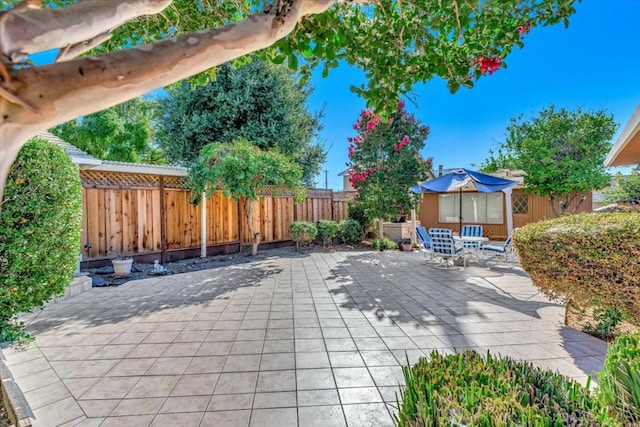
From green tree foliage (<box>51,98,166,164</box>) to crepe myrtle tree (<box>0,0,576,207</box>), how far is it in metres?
12.8

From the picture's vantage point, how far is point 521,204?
45.1 feet

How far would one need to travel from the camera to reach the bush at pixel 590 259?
2.98m

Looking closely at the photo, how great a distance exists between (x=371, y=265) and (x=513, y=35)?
5.76 meters

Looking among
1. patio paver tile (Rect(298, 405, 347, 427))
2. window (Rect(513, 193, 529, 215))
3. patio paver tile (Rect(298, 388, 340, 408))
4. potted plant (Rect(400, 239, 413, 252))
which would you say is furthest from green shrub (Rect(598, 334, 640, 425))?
window (Rect(513, 193, 529, 215))

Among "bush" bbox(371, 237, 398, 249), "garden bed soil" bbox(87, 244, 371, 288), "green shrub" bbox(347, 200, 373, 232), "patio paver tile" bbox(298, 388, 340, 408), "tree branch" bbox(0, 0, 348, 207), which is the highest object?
"tree branch" bbox(0, 0, 348, 207)

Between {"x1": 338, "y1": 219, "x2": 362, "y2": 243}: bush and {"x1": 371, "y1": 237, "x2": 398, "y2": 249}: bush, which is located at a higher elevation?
{"x1": 338, "y1": 219, "x2": 362, "y2": 243}: bush

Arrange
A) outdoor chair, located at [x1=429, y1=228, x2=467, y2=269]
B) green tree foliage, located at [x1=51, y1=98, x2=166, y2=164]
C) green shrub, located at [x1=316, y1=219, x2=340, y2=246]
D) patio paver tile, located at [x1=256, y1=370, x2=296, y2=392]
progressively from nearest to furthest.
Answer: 1. patio paver tile, located at [x1=256, y1=370, x2=296, y2=392]
2. outdoor chair, located at [x1=429, y1=228, x2=467, y2=269]
3. green shrub, located at [x1=316, y1=219, x2=340, y2=246]
4. green tree foliage, located at [x1=51, y1=98, x2=166, y2=164]

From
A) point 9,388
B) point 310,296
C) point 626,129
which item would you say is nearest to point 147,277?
point 310,296

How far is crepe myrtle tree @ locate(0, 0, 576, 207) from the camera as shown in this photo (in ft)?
3.42

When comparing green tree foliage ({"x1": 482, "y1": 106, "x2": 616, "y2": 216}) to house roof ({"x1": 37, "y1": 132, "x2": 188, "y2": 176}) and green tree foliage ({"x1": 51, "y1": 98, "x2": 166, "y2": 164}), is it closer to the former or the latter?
house roof ({"x1": 37, "y1": 132, "x2": 188, "y2": 176})

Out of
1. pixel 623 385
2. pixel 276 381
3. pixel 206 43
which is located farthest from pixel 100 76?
pixel 623 385

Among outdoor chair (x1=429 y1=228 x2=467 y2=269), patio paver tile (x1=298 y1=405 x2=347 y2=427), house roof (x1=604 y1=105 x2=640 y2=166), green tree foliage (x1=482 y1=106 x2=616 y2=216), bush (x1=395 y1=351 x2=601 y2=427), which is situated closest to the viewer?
bush (x1=395 y1=351 x2=601 y2=427)

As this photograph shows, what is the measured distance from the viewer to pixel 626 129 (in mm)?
3934

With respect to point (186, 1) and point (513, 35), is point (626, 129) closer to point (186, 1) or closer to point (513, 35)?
point (513, 35)
